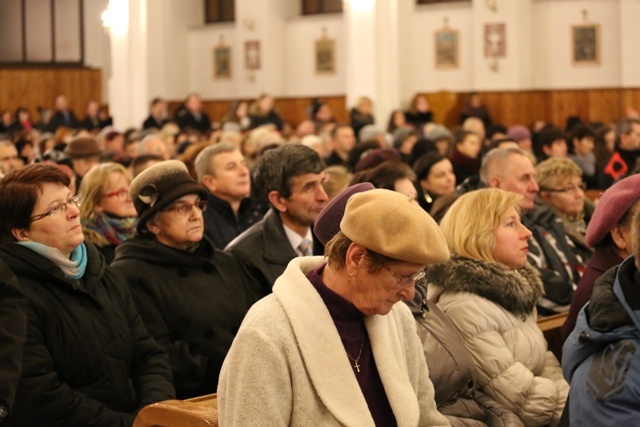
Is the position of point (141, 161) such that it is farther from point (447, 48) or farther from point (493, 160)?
point (447, 48)

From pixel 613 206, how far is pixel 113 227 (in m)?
2.86

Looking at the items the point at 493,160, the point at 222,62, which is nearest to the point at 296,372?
the point at 493,160

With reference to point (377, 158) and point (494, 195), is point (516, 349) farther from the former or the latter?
point (377, 158)

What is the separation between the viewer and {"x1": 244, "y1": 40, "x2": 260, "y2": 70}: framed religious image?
918 inches

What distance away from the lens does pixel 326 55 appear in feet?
76.1

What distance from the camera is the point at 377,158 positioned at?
8336 mm

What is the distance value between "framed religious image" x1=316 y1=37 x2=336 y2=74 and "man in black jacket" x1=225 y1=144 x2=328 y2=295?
17.5 meters

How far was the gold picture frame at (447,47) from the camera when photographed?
21.6 m

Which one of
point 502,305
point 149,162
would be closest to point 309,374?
point 502,305

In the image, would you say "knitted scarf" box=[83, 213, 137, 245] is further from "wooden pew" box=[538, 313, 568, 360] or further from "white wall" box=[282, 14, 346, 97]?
"white wall" box=[282, 14, 346, 97]

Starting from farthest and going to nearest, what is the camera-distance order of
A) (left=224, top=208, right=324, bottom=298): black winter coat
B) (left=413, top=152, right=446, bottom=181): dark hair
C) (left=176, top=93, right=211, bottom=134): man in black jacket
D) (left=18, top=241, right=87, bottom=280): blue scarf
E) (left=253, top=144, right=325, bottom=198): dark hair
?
(left=176, top=93, right=211, bottom=134): man in black jacket, (left=413, top=152, right=446, bottom=181): dark hair, (left=253, top=144, right=325, bottom=198): dark hair, (left=224, top=208, right=324, bottom=298): black winter coat, (left=18, top=241, right=87, bottom=280): blue scarf

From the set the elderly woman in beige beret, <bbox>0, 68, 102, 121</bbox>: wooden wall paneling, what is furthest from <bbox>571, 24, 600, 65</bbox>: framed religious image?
the elderly woman in beige beret

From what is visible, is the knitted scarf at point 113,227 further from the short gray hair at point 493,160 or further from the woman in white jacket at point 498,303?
the short gray hair at point 493,160

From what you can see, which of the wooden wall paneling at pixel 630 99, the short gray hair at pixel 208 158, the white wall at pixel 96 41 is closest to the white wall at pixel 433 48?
the wooden wall paneling at pixel 630 99
